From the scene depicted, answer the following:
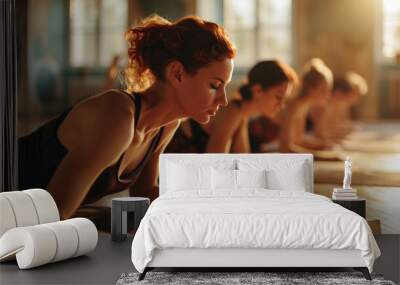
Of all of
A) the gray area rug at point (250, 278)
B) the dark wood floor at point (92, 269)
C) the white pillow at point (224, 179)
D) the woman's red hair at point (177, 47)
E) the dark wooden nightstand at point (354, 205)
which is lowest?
the dark wood floor at point (92, 269)

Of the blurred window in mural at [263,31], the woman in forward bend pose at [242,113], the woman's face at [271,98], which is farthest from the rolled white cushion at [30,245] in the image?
the blurred window in mural at [263,31]

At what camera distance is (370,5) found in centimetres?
827

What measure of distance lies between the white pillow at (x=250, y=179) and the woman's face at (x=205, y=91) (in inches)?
46.8

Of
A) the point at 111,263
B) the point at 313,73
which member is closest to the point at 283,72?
the point at 313,73

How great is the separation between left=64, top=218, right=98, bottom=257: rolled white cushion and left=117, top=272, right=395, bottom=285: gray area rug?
2.60 feet

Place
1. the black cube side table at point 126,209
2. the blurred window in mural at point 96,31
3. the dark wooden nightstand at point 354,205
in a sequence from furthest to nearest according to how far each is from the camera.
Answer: the blurred window in mural at point 96,31
the black cube side table at point 126,209
the dark wooden nightstand at point 354,205

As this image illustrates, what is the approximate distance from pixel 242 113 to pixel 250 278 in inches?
120

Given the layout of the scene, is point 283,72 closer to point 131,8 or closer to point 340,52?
point 340,52

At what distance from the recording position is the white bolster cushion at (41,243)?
5973mm

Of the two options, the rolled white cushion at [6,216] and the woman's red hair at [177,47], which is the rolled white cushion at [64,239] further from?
the woman's red hair at [177,47]

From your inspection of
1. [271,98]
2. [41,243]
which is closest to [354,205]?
[271,98]

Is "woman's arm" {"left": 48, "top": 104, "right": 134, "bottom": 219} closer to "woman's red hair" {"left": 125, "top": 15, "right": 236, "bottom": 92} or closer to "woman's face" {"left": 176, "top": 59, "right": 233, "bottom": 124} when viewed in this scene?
"woman's red hair" {"left": 125, "top": 15, "right": 236, "bottom": 92}

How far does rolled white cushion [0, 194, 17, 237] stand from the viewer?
20.4 ft

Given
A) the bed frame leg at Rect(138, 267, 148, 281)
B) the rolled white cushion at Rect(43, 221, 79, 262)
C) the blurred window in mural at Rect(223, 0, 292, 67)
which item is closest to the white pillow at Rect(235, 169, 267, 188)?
the blurred window in mural at Rect(223, 0, 292, 67)
